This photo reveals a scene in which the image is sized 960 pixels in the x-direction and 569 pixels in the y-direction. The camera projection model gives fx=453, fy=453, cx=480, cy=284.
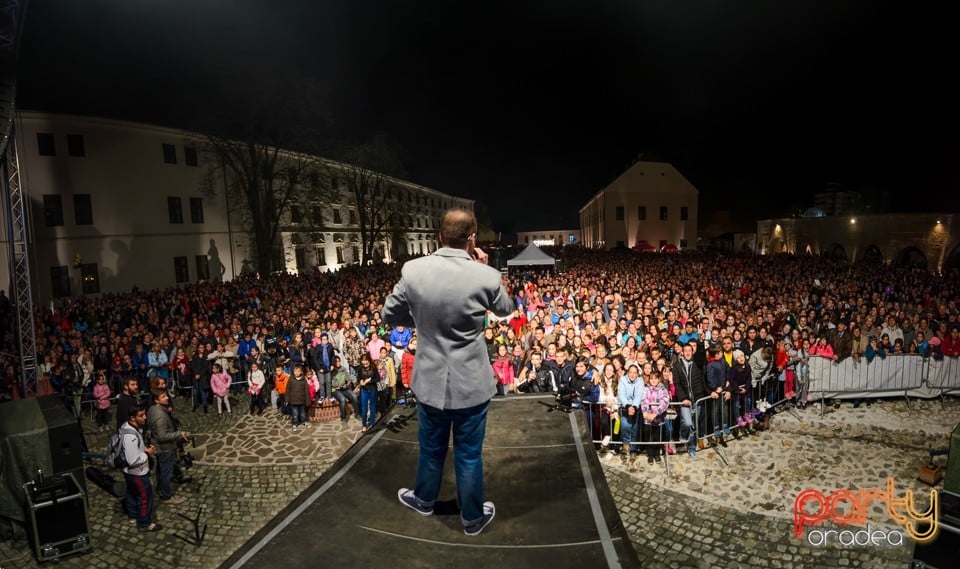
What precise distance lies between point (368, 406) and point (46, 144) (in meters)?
25.5

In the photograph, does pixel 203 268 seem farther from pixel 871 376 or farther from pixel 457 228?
pixel 871 376

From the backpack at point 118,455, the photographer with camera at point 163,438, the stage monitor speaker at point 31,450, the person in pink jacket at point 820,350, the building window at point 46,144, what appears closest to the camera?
the stage monitor speaker at point 31,450

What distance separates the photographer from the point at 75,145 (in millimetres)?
23578

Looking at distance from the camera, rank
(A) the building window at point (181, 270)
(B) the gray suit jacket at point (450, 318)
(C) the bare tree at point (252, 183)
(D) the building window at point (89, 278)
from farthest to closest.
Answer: (C) the bare tree at point (252, 183)
(A) the building window at point (181, 270)
(D) the building window at point (89, 278)
(B) the gray suit jacket at point (450, 318)

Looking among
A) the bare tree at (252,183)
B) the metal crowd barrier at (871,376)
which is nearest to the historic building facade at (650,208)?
the bare tree at (252,183)

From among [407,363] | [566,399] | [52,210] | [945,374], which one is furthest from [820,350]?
[52,210]

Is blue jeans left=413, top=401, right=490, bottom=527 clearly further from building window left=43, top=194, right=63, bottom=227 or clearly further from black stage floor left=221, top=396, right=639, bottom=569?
building window left=43, top=194, right=63, bottom=227

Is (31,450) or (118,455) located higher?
(31,450)

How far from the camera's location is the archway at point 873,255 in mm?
25156

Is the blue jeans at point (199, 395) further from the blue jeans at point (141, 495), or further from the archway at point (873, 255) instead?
the archway at point (873, 255)

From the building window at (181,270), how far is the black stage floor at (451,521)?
1166 inches

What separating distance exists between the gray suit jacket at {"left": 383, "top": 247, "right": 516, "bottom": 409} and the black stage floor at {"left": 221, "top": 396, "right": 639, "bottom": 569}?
91 centimetres

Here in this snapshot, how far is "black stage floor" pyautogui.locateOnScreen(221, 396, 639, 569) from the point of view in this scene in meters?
2.70

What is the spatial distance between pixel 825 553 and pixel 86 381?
46.7 ft
